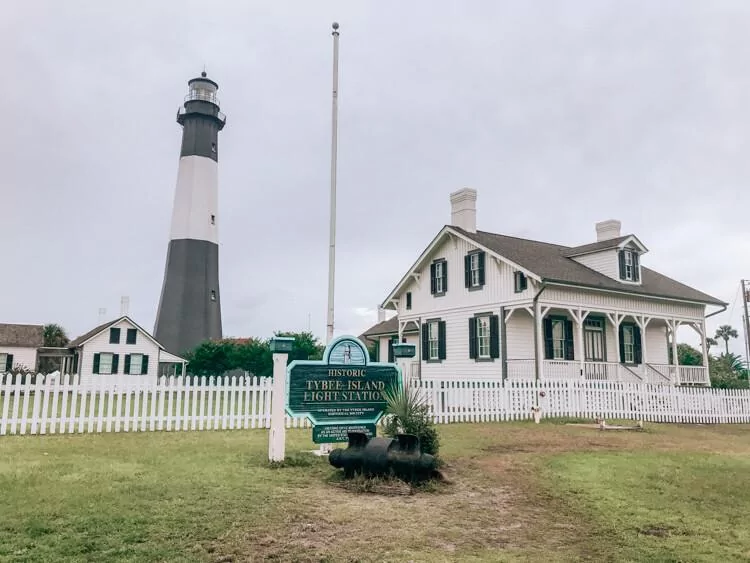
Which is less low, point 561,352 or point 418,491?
point 561,352

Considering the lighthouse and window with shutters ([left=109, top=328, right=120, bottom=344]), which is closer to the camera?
window with shutters ([left=109, top=328, right=120, bottom=344])

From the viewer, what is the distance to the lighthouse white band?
38188 mm

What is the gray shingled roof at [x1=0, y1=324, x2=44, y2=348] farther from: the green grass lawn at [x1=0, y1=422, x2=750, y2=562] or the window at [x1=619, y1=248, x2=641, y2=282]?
the window at [x1=619, y1=248, x2=641, y2=282]

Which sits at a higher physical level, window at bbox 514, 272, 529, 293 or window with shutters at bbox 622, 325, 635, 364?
window at bbox 514, 272, 529, 293

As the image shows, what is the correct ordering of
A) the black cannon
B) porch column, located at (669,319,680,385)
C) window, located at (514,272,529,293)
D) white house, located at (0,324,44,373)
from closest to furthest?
the black cannon < window, located at (514,272,529,293) < porch column, located at (669,319,680,385) < white house, located at (0,324,44,373)

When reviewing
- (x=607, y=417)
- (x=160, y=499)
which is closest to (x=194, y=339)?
(x=607, y=417)

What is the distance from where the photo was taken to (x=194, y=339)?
37.7 metres

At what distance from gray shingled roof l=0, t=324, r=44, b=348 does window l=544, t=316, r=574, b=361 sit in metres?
33.7

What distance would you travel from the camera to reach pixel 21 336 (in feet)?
127

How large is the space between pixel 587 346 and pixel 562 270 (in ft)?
11.2

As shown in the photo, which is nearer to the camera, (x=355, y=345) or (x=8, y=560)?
(x=8, y=560)

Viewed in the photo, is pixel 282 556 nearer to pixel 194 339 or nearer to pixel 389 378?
pixel 389 378

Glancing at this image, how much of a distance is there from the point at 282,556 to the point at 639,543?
3.11 metres

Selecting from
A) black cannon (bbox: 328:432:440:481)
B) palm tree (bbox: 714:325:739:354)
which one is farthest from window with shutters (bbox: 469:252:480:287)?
palm tree (bbox: 714:325:739:354)
